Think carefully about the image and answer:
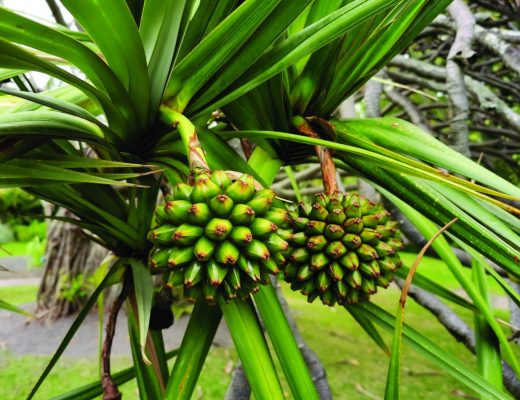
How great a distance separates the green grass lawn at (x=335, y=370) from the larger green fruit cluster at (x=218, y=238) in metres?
1.67

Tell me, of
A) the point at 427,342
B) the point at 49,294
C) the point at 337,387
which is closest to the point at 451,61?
the point at 427,342

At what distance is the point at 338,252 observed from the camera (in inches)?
17.5

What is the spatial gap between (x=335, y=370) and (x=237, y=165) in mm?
1962

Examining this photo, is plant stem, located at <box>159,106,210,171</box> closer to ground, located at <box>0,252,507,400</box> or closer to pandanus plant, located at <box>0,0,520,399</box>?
pandanus plant, located at <box>0,0,520,399</box>

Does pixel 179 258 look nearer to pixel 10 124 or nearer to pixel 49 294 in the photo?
pixel 10 124

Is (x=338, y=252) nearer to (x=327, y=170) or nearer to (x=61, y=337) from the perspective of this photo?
(x=327, y=170)

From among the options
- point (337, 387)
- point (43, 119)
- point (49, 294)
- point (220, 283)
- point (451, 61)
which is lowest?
point (49, 294)

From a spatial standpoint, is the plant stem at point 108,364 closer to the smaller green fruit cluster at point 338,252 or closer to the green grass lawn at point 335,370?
the smaller green fruit cluster at point 338,252

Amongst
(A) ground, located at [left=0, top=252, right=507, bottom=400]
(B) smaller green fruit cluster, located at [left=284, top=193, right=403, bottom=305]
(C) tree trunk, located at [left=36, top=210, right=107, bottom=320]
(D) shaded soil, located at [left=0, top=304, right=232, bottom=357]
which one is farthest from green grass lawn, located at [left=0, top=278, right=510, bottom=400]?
(B) smaller green fruit cluster, located at [left=284, top=193, right=403, bottom=305]

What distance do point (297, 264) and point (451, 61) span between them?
0.87 metres

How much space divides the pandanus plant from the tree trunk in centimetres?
268

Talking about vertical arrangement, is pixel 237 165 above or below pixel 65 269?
above

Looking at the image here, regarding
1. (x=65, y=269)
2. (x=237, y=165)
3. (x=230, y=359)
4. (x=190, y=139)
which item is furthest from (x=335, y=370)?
(x=65, y=269)

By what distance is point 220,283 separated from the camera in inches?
14.0
